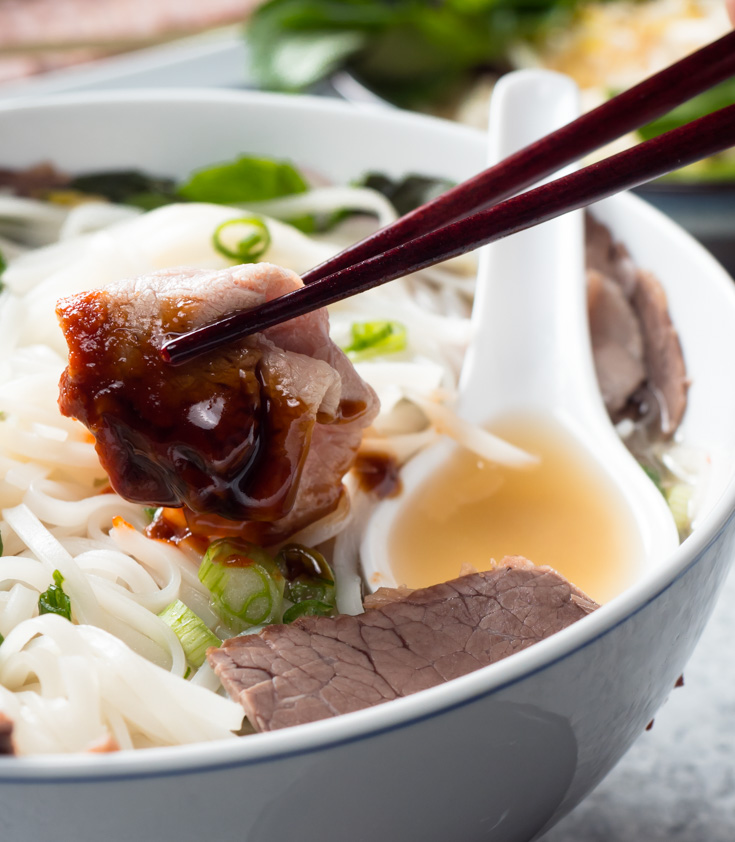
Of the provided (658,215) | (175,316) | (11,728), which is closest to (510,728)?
(11,728)

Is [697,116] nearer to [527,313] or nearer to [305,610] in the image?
[527,313]

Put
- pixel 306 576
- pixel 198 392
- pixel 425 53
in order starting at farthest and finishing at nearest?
1. pixel 425 53
2. pixel 306 576
3. pixel 198 392

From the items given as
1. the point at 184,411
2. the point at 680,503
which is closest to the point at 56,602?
the point at 184,411

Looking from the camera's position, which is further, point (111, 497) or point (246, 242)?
point (246, 242)

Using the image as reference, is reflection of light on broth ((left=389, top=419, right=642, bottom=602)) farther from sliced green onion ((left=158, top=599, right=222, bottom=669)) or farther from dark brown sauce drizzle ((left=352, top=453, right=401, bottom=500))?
sliced green onion ((left=158, top=599, right=222, bottom=669))

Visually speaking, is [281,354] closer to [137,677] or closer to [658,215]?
[137,677]

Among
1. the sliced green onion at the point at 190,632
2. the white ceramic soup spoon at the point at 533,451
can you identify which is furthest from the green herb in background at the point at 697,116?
the sliced green onion at the point at 190,632

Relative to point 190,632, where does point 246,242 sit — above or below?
above
